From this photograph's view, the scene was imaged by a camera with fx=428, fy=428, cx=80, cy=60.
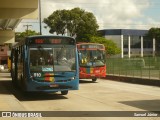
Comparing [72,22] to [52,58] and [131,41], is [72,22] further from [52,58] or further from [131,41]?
[52,58]

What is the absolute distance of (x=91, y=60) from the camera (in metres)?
30.4

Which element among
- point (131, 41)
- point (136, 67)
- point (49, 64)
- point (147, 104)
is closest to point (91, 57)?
point (136, 67)

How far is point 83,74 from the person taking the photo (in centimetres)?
3016

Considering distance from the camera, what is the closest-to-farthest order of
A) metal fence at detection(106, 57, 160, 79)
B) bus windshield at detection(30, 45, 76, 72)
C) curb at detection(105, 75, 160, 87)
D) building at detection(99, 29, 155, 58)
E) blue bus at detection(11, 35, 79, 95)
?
blue bus at detection(11, 35, 79, 95) → bus windshield at detection(30, 45, 76, 72) → curb at detection(105, 75, 160, 87) → metal fence at detection(106, 57, 160, 79) → building at detection(99, 29, 155, 58)

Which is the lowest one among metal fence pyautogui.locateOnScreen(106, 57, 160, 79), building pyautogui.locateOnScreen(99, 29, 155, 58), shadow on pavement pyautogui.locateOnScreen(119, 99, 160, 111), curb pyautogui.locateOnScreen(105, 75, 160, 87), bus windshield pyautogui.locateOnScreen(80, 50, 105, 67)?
curb pyautogui.locateOnScreen(105, 75, 160, 87)

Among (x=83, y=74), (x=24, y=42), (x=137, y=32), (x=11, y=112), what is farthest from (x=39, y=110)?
(x=137, y=32)

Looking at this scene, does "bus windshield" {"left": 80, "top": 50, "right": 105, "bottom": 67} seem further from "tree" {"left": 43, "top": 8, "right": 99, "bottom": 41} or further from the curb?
"tree" {"left": 43, "top": 8, "right": 99, "bottom": 41}

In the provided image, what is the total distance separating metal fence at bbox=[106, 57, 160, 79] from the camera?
31281mm

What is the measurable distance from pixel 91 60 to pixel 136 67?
5967 mm

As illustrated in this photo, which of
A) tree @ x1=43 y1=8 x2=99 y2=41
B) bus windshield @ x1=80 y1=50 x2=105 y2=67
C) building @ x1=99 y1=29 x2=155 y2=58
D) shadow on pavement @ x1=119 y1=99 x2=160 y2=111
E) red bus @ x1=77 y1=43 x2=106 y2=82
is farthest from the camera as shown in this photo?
building @ x1=99 y1=29 x2=155 y2=58

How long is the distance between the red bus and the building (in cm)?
8848

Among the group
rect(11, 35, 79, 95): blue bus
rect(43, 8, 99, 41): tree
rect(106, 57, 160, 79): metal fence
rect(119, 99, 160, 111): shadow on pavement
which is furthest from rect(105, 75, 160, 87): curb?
rect(43, 8, 99, 41): tree

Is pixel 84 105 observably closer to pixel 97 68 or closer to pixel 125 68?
pixel 97 68

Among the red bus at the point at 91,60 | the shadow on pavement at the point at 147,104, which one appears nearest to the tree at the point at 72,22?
the red bus at the point at 91,60
